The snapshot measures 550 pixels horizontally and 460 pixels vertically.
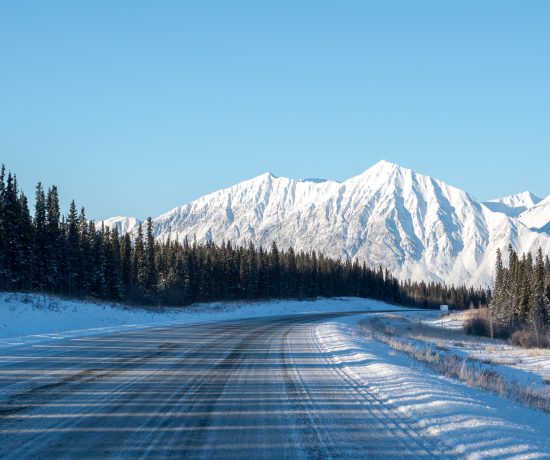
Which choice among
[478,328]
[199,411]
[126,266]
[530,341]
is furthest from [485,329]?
[199,411]

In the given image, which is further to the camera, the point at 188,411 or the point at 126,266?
the point at 126,266

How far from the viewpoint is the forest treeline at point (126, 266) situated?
56625 millimetres

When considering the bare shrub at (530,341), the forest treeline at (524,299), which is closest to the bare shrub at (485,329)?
the forest treeline at (524,299)

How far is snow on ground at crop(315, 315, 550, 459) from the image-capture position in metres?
6.61

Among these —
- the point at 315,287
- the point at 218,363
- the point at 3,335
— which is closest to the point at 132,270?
the point at 315,287

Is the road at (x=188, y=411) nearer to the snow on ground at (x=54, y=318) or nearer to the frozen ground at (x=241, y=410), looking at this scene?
the frozen ground at (x=241, y=410)

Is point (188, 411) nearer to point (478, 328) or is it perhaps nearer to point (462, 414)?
point (462, 414)

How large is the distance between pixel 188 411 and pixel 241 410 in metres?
0.84

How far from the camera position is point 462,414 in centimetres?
827

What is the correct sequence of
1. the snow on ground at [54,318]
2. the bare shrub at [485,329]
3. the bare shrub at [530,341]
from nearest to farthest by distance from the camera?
the snow on ground at [54,318] → the bare shrub at [530,341] → the bare shrub at [485,329]

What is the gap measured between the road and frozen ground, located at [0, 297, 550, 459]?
0.02 meters

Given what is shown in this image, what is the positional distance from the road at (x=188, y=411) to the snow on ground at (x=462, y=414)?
0.34 m

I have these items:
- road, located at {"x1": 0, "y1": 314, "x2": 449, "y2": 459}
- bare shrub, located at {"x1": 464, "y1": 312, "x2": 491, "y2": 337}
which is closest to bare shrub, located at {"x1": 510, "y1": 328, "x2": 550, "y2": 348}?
bare shrub, located at {"x1": 464, "y1": 312, "x2": 491, "y2": 337}

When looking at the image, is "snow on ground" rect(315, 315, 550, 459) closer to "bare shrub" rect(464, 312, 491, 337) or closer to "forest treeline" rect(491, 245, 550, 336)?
"forest treeline" rect(491, 245, 550, 336)
